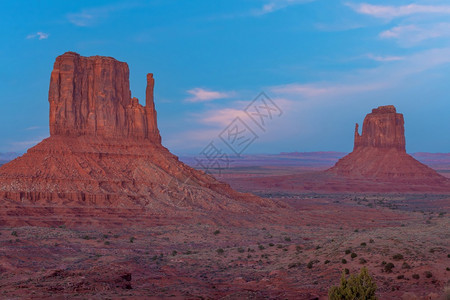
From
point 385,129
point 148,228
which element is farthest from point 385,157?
point 148,228

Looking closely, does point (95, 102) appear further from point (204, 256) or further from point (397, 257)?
point (397, 257)

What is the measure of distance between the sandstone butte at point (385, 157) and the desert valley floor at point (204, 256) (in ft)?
214

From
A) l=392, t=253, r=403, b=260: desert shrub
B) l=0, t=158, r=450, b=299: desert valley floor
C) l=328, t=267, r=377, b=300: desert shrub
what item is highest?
l=328, t=267, r=377, b=300: desert shrub

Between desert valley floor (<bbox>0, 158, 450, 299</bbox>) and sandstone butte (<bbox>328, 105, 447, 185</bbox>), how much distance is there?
65.3 m

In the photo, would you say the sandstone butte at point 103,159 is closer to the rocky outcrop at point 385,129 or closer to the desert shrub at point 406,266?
the desert shrub at point 406,266

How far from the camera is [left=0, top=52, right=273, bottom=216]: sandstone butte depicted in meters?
48.4

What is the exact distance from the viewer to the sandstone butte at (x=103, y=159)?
48.4m

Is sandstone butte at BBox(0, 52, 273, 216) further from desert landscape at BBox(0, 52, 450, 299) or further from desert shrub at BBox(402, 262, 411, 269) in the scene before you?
desert shrub at BBox(402, 262, 411, 269)

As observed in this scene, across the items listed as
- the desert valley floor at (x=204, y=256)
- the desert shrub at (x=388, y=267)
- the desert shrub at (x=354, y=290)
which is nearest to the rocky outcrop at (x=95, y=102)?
the desert valley floor at (x=204, y=256)

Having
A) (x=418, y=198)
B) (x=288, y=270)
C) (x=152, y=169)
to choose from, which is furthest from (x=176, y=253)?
A: (x=418, y=198)

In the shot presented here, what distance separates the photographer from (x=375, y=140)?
4877 inches

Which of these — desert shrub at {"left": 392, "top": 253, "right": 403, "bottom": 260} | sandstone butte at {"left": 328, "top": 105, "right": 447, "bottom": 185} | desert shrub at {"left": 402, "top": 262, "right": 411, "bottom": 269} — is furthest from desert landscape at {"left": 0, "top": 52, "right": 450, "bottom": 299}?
sandstone butte at {"left": 328, "top": 105, "right": 447, "bottom": 185}

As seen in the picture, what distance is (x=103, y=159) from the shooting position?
5334 centimetres

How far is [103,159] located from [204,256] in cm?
2531
